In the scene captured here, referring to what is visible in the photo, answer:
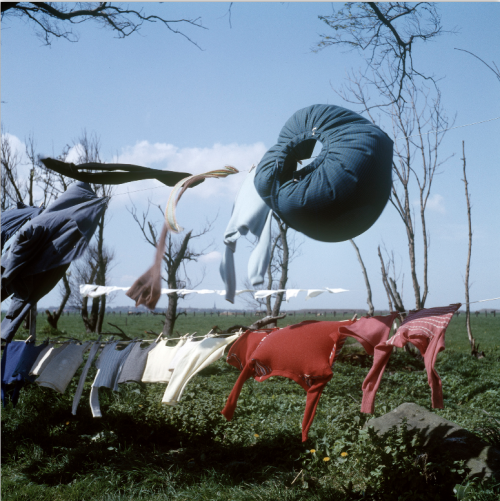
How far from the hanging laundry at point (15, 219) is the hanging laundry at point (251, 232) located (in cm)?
263

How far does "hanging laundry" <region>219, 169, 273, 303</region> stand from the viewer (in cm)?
323


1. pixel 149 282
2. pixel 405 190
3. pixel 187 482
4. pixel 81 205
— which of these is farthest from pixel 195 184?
pixel 405 190

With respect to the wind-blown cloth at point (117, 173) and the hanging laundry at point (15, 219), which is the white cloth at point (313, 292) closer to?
the wind-blown cloth at point (117, 173)

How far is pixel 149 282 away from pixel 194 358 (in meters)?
0.82

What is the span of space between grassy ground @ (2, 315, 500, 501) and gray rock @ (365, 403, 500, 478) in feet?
0.56

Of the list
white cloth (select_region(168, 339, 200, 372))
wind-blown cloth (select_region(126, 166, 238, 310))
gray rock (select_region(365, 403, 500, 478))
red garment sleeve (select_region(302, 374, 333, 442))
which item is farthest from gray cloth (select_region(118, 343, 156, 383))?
gray rock (select_region(365, 403, 500, 478))

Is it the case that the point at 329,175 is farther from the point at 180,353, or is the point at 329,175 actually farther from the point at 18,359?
the point at 18,359

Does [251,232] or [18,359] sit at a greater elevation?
[251,232]

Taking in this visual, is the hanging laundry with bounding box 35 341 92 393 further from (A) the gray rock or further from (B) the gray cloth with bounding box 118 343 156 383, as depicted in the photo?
(A) the gray rock

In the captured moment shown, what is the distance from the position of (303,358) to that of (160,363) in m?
1.87

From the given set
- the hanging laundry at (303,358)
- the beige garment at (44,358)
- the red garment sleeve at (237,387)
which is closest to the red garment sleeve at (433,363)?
the hanging laundry at (303,358)

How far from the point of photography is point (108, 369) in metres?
4.47

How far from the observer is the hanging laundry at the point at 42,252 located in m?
4.05

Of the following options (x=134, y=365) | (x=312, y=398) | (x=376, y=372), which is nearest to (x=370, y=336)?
(x=376, y=372)
